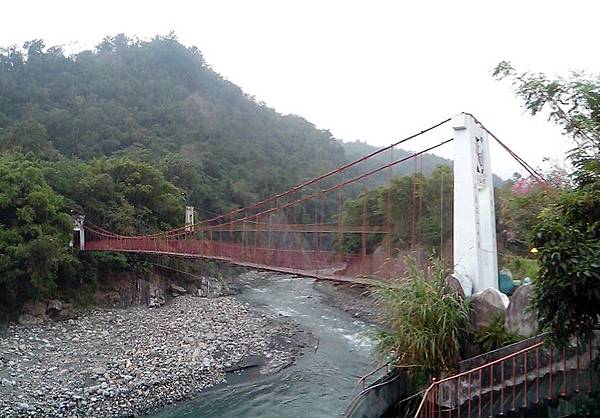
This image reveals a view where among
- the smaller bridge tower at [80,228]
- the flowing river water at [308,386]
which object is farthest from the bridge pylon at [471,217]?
the smaller bridge tower at [80,228]

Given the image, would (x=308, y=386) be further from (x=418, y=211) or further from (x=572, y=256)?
(x=572, y=256)

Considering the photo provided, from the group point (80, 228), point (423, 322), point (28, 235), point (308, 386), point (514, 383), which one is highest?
point (80, 228)

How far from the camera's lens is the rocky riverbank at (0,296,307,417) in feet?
20.7

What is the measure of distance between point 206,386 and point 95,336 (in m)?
3.09

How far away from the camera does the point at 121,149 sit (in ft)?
70.9

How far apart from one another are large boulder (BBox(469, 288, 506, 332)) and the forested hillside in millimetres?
8331

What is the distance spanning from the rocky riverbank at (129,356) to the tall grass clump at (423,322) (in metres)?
3.92

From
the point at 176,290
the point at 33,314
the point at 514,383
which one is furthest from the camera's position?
the point at 176,290

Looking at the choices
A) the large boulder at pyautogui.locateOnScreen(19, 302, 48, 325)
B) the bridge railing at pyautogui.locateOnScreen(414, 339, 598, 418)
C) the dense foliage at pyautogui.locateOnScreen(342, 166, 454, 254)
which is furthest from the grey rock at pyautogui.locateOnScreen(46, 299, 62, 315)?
the bridge railing at pyautogui.locateOnScreen(414, 339, 598, 418)

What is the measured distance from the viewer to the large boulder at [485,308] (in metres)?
3.40

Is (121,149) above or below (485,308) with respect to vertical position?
above

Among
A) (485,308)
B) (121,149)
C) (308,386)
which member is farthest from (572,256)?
(121,149)

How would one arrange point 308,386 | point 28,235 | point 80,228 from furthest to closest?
point 80,228 < point 28,235 < point 308,386

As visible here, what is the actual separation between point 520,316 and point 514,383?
50 cm
